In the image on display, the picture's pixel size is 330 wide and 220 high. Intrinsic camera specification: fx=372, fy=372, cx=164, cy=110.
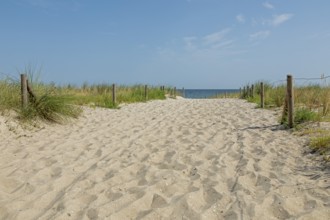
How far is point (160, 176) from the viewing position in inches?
171

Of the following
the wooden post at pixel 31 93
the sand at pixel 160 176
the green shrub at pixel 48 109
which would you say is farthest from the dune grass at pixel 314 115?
the wooden post at pixel 31 93

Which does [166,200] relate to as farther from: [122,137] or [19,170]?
[122,137]

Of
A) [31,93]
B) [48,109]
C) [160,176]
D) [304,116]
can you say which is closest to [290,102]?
[304,116]

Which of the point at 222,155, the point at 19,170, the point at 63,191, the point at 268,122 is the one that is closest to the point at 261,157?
the point at 222,155

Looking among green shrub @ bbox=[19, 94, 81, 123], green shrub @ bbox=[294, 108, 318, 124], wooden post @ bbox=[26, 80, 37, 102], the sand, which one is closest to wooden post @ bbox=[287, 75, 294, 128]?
green shrub @ bbox=[294, 108, 318, 124]

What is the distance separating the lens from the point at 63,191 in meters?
3.84

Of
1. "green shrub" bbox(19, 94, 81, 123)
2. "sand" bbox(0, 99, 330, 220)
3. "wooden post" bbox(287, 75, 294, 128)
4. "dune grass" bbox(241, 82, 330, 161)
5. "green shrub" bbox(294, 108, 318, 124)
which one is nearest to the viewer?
"sand" bbox(0, 99, 330, 220)

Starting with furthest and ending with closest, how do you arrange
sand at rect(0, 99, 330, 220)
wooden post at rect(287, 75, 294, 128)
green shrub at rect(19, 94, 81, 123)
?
1. green shrub at rect(19, 94, 81, 123)
2. wooden post at rect(287, 75, 294, 128)
3. sand at rect(0, 99, 330, 220)

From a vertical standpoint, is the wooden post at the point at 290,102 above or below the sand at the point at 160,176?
above

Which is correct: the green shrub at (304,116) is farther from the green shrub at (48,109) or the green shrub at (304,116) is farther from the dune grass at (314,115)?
the green shrub at (48,109)

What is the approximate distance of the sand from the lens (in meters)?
3.33

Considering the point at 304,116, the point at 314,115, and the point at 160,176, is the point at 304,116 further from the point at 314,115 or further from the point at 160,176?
the point at 160,176

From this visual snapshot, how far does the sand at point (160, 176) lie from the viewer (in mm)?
3328

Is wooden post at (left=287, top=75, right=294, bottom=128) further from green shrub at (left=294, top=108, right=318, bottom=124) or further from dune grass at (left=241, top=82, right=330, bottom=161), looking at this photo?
green shrub at (left=294, top=108, right=318, bottom=124)
